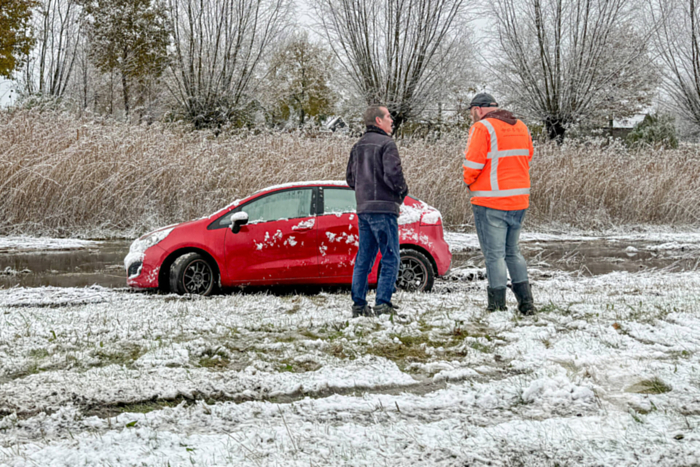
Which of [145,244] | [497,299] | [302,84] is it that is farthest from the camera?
[302,84]

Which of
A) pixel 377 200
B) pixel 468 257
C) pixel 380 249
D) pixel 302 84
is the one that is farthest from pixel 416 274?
pixel 302 84

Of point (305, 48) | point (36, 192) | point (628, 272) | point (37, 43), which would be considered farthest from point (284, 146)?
point (305, 48)

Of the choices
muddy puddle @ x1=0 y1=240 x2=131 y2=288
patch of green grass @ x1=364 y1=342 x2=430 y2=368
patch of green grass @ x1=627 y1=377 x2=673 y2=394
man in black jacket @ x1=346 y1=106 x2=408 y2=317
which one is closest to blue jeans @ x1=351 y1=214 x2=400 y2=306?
man in black jacket @ x1=346 y1=106 x2=408 y2=317

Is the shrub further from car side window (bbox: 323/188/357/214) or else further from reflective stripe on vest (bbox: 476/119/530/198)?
reflective stripe on vest (bbox: 476/119/530/198)

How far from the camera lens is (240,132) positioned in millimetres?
16016

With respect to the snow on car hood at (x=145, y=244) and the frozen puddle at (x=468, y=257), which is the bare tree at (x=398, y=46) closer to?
the frozen puddle at (x=468, y=257)

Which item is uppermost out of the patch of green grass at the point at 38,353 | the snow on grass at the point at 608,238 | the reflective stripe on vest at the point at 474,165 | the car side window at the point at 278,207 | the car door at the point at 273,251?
the reflective stripe on vest at the point at 474,165

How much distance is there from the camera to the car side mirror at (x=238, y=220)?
26.0 feet

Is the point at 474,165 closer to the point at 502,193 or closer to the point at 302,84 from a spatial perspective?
the point at 502,193

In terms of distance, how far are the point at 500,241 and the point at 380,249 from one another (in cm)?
111

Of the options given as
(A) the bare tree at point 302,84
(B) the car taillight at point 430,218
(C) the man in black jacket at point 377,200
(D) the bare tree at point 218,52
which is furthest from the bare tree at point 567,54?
(A) the bare tree at point 302,84

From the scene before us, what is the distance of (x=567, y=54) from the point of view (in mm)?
20938

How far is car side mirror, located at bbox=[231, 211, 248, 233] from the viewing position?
792cm

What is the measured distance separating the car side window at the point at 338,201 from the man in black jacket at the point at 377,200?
1.95m
